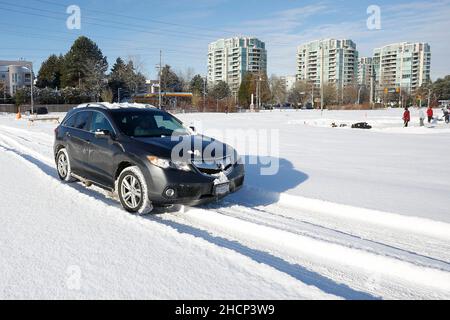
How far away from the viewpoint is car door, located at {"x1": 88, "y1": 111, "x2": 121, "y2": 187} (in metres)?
5.80

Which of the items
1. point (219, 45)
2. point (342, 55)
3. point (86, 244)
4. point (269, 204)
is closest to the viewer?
point (86, 244)

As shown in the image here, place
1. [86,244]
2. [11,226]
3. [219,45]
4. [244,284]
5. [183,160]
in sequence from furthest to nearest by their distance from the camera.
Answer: [219,45]
[183,160]
[11,226]
[86,244]
[244,284]

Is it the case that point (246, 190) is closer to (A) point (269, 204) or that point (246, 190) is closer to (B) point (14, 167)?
(A) point (269, 204)

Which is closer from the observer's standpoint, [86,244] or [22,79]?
[86,244]

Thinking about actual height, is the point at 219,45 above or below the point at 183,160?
above

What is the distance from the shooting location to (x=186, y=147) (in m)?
5.61

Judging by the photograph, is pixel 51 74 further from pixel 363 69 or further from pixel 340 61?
pixel 363 69

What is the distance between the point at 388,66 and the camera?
479 feet

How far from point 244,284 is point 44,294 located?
1.64 metres

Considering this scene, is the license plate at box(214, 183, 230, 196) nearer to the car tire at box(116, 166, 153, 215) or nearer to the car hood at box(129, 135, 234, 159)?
the car hood at box(129, 135, 234, 159)

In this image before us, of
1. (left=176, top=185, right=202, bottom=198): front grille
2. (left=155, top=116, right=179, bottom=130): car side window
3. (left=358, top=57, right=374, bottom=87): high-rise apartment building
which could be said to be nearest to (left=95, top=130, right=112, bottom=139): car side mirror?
(left=155, top=116, right=179, bottom=130): car side window

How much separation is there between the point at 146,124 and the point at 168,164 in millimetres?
1526

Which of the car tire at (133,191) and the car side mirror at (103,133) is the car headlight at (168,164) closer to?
the car tire at (133,191)
